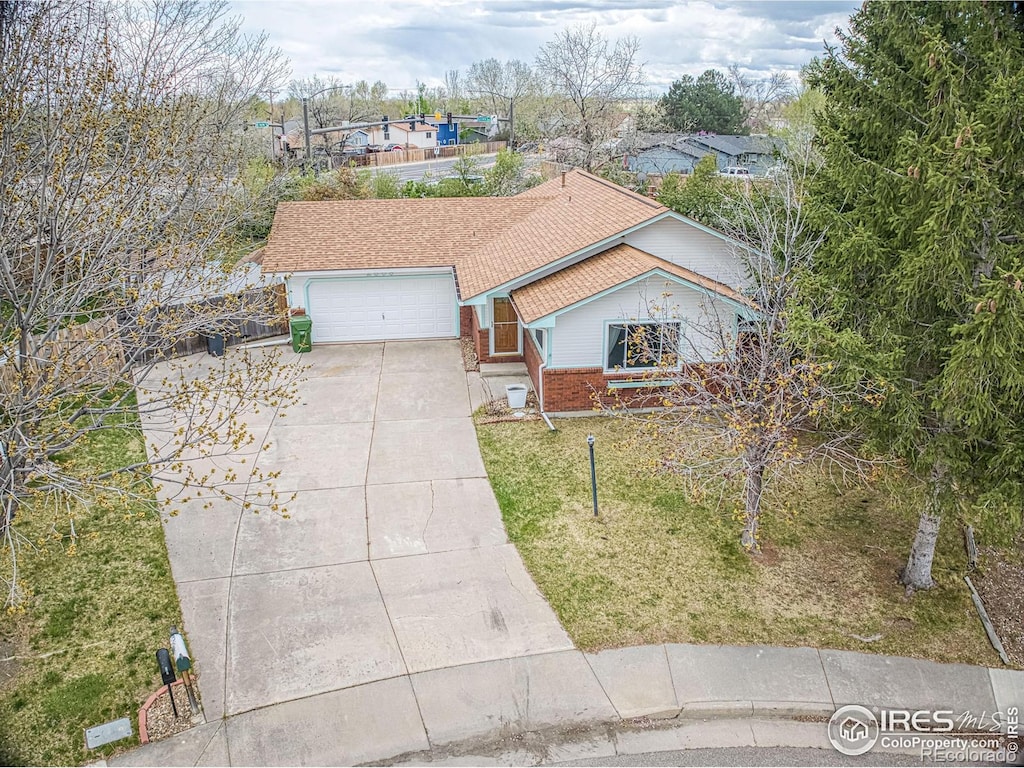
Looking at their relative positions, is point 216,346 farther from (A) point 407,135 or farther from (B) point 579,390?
(A) point 407,135

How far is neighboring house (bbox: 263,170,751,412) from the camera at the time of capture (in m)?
14.7

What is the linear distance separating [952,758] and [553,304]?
9587 millimetres

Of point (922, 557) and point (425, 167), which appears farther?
point (425, 167)

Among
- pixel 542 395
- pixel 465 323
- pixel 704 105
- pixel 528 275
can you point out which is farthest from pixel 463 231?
pixel 704 105

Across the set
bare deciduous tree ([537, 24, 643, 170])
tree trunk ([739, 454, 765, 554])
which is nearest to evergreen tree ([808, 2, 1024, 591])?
tree trunk ([739, 454, 765, 554])

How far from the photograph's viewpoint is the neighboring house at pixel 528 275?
14680mm

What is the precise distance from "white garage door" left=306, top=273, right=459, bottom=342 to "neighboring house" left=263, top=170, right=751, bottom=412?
3cm

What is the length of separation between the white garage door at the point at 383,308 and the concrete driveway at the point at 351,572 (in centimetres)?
501

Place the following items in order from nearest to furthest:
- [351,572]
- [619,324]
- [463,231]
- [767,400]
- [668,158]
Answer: [351,572]
[767,400]
[619,324]
[463,231]
[668,158]

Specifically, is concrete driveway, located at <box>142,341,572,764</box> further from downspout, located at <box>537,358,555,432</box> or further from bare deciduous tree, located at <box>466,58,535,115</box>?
bare deciduous tree, located at <box>466,58,535,115</box>

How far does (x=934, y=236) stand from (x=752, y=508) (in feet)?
15.1

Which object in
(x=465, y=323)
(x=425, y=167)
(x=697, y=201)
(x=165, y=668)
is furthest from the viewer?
(x=425, y=167)

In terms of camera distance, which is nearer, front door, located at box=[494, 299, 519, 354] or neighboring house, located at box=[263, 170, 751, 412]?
neighboring house, located at box=[263, 170, 751, 412]

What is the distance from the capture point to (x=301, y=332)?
18.6m
